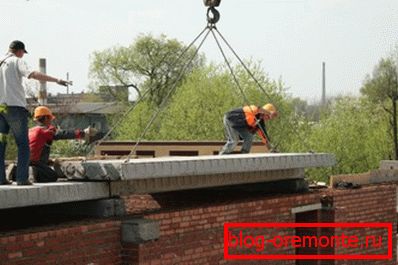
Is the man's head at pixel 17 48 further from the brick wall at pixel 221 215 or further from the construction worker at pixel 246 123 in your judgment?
the construction worker at pixel 246 123

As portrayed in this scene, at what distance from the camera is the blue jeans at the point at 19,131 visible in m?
8.95

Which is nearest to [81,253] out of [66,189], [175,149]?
[66,189]

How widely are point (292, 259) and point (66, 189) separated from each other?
15.6 feet

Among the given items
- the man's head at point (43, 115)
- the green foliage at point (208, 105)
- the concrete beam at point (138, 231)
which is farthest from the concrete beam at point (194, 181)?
the green foliage at point (208, 105)

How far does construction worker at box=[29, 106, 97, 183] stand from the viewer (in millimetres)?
9891

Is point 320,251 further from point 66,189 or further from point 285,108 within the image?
point 285,108

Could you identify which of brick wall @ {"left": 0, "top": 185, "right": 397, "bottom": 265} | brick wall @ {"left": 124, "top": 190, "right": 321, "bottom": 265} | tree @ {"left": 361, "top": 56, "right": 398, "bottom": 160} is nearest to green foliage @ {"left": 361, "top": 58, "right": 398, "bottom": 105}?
tree @ {"left": 361, "top": 56, "right": 398, "bottom": 160}

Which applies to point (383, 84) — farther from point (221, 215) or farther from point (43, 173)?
point (43, 173)

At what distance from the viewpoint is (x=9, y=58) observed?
8914 mm

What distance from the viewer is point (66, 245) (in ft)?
28.9

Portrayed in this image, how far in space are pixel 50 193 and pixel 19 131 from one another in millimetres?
799

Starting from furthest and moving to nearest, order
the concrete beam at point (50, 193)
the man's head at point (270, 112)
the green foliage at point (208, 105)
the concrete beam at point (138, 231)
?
the green foliage at point (208, 105), the man's head at point (270, 112), the concrete beam at point (138, 231), the concrete beam at point (50, 193)

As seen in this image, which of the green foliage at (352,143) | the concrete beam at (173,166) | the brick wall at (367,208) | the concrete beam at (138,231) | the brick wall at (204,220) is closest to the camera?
the concrete beam at (138,231)

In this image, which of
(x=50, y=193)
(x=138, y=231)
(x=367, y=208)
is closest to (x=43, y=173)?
(x=50, y=193)
